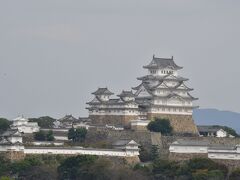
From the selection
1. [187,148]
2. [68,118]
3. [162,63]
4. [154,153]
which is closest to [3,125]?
[68,118]

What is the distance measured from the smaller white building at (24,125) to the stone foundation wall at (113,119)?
419cm

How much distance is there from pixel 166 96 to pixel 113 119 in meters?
3.48

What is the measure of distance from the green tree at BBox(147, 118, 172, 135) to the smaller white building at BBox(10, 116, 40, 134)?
669 cm

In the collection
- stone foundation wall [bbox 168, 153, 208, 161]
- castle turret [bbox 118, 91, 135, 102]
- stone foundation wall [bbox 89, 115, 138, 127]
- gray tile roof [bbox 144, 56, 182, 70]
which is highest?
gray tile roof [bbox 144, 56, 182, 70]

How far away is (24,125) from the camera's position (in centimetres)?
7769

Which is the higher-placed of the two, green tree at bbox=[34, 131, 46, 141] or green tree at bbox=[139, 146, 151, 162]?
green tree at bbox=[34, 131, 46, 141]

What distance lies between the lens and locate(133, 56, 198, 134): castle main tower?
261 feet

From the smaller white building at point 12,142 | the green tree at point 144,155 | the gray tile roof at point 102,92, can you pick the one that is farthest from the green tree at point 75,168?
the gray tile roof at point 102,92

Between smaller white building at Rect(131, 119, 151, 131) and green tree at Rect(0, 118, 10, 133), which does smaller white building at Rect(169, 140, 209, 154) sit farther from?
green tree at Rect(0, 118, 10, 133)

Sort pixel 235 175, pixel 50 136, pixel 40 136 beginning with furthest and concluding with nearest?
pixel 40 136 → pixel 50 136 → pixel 235 175

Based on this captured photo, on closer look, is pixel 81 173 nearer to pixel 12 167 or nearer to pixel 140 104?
pixel 12 167

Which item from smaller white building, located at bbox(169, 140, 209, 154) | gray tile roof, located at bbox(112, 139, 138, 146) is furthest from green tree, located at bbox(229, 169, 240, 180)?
gray tile roof, located at bbox(112, 139, 138, 146)

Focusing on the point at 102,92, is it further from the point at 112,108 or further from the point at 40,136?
the point at 40,136

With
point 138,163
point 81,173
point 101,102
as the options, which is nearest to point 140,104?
point 101,102
